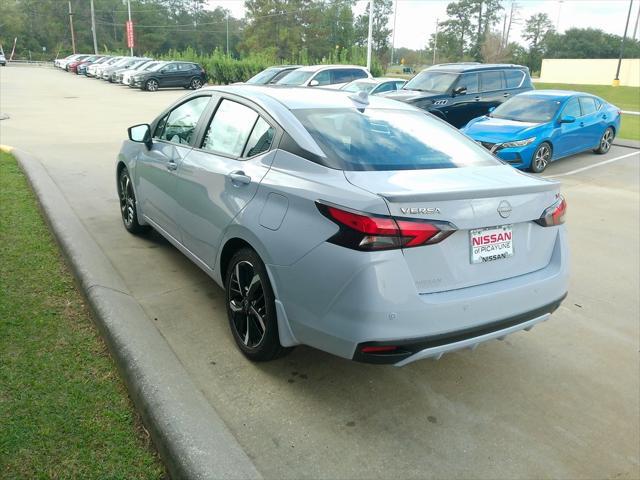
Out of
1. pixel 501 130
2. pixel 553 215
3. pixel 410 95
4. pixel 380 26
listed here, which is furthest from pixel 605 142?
pixel 380 26

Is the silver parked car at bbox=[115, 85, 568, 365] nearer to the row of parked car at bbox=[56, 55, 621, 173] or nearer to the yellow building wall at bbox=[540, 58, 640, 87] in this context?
the row of parked car at bbox=[56, 55, 621, 173]

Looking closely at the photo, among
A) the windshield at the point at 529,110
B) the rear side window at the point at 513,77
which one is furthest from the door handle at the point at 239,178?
the rear side window at the point at 513,77

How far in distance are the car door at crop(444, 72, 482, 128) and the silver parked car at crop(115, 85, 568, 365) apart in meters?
9.57

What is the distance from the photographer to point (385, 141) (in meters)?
3.35

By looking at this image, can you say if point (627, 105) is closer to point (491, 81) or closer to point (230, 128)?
point (491, 81)

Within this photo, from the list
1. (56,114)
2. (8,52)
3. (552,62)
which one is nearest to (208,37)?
(8,52)

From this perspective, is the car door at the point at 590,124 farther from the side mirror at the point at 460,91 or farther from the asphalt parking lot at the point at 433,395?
the asphalt parking lot at the point at 433,395

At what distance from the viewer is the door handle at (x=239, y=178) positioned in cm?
331

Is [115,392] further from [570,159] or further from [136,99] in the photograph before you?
[136,99]

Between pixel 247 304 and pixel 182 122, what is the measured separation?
2.02m

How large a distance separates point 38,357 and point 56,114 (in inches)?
645

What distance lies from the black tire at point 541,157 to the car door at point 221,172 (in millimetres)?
7542

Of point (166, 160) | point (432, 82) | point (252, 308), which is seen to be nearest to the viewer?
point (252, 308)

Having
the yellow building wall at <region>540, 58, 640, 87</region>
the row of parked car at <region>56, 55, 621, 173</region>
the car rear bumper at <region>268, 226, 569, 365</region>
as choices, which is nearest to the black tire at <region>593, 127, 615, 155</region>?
the row of parked car at <region>56, 55, 621, 173</region>
